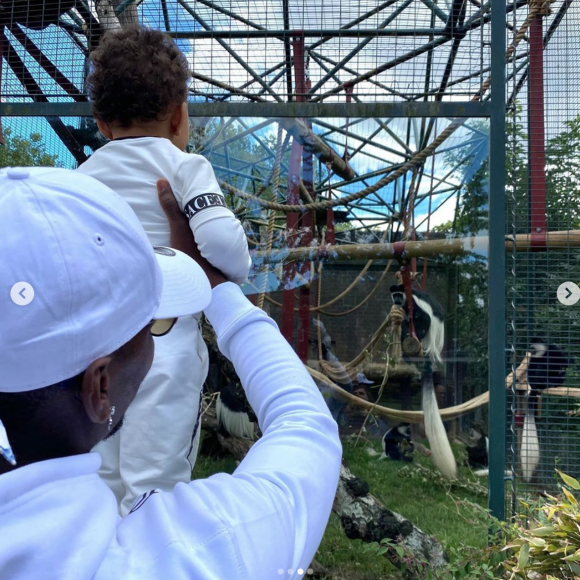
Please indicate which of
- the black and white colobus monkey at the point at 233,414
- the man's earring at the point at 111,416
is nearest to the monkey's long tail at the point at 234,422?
the black and white colobus monkey at the point at 233,414

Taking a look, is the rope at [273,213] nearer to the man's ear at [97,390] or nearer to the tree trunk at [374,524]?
the tree trunk at [374,524]

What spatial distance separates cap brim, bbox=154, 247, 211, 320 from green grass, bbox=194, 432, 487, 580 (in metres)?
2.40

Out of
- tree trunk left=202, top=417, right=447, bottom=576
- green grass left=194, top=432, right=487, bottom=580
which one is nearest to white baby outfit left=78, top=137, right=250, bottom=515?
tree trunk left=202, top=417, right=447, bottom=576

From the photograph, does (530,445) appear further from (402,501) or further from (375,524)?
(375,524)

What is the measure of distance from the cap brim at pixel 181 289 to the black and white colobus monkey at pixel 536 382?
2637 millimetres

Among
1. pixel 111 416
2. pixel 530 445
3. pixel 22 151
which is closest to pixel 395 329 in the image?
pixel 530 445

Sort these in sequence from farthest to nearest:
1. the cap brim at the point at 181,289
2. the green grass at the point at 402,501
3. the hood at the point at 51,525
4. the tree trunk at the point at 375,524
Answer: the green grass at the point at 402,501 → the tree trunk at the point at 375,524 → the cap brim at the point at 181,289 → the hood at the point at 51,525

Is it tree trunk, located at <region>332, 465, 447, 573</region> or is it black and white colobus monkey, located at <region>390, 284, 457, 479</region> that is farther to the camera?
black and white colobus monkey, located at <region>390, 284, 457, 479</region>

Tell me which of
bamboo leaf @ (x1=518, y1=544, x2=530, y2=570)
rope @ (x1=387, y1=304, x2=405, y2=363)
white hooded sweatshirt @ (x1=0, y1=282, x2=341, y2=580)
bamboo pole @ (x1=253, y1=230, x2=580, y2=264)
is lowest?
bamboo leaf @ (x1=518, y1=544, x2=530, y2=570)

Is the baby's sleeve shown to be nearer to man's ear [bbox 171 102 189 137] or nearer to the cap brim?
man's ear [bbox 171 102 189 137]

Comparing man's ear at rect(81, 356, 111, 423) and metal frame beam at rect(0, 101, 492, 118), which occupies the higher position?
metal frame beam at rect(0, 101, 492, 118)

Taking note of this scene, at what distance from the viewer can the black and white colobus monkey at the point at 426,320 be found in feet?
10.6

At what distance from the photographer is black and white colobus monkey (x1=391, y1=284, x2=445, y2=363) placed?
323 centimetres

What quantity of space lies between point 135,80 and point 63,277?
4.17 ft
